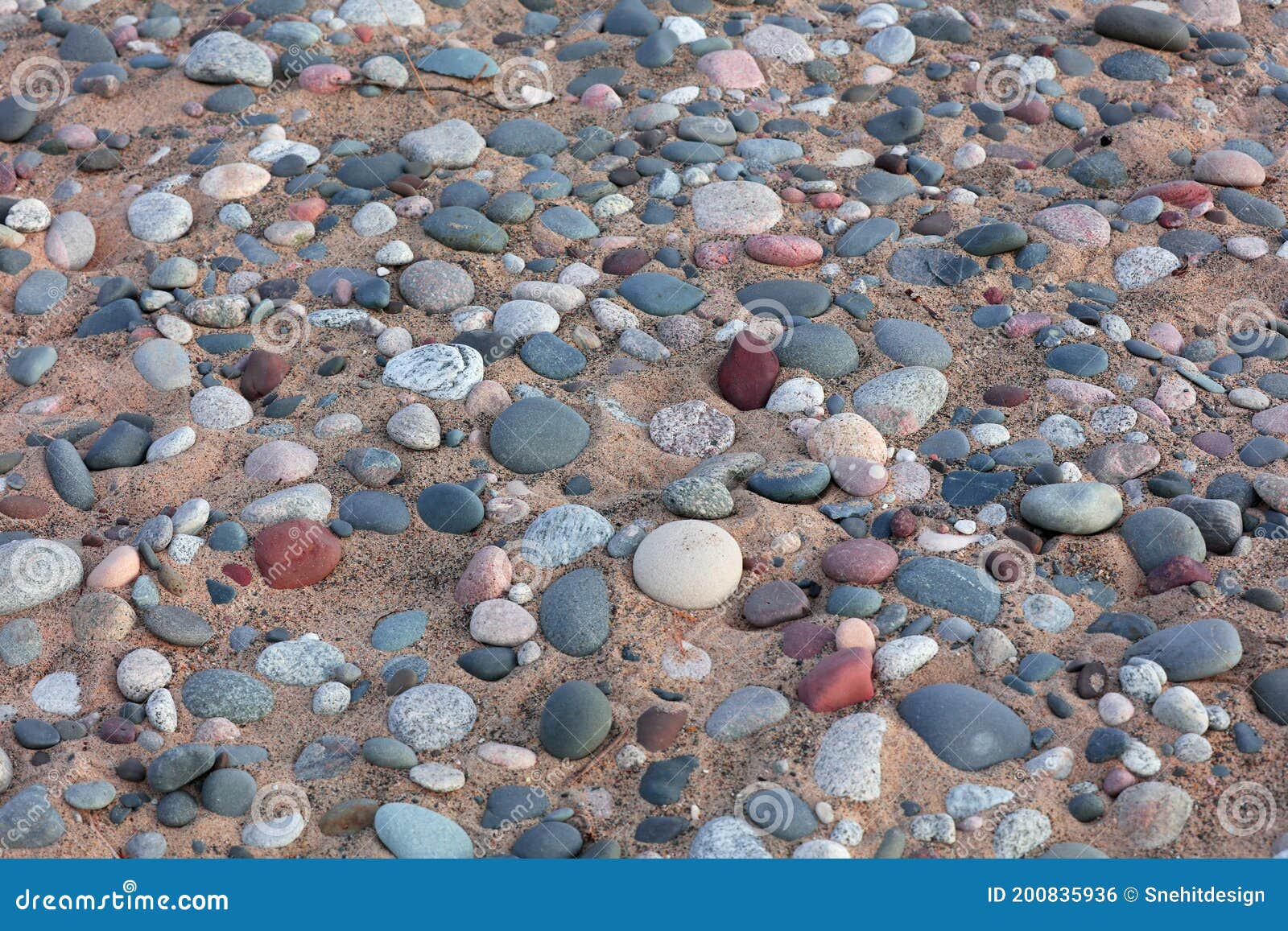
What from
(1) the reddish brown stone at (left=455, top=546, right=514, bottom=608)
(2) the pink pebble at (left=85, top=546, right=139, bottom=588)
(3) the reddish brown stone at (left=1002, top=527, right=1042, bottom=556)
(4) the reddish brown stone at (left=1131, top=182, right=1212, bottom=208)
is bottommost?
(2) the pink pebble at (left=85, top=546, right=139, bottom=588)

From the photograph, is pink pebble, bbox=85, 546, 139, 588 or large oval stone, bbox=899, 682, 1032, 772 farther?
pink pebble, bbox=85, 546, 139, 588

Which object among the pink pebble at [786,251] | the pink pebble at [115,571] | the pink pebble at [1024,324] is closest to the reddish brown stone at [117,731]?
the pink pebble at [115,571]

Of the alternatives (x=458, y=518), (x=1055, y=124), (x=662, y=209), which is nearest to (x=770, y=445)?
(x=458, y=518)

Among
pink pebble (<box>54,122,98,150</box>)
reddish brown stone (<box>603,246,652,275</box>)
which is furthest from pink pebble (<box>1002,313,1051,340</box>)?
pink pebble (<box>54,122,98,150</box>)

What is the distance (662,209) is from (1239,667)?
2154mm

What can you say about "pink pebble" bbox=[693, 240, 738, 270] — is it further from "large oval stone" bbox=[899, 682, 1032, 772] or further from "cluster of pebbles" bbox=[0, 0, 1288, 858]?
"large oval stone" bbox=[899, 682, 1032, 772]

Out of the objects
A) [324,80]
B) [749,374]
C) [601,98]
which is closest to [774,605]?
[749,374]

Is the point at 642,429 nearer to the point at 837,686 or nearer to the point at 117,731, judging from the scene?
the point at 837,686

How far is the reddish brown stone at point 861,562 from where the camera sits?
2686 millimetres

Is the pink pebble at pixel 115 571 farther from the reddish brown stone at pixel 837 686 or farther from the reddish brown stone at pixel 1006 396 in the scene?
the reddish brown stone at pixel 1006 396

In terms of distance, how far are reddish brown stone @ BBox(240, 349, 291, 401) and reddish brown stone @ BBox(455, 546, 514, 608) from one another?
0.90 metres

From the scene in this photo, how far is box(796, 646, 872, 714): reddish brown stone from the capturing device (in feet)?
8.00

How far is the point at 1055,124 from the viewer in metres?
4.24

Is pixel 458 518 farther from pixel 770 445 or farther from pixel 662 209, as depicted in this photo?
pixel 662 209
